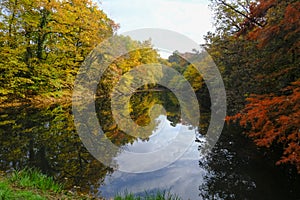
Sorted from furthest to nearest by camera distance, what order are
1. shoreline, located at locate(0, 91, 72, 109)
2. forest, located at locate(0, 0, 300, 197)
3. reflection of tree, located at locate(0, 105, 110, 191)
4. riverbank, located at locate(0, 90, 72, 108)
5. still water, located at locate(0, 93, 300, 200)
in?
riverbank, located at locate(0, 90, 72, 108), shoreline, located at locate(0, 91, 72, 109), forest, located at locate(0, 0, 300, 197), reflection of tree, located at locate(0, 105, 110, 191), still water, located at locate(0, 93, 300, 200)

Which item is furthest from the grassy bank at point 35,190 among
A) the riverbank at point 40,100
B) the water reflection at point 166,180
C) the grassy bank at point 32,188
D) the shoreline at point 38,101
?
the riverbank at point 40,100

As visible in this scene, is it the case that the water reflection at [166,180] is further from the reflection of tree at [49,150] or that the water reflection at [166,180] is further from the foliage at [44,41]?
the foliage at [44,41]

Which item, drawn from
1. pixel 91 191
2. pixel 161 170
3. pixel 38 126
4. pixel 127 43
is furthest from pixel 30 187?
pixel 127 43

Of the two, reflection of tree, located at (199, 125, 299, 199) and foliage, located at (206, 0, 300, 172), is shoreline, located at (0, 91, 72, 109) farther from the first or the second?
reflection of tree, located at (199, 125, 299, 199)

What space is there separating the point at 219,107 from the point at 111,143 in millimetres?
9772

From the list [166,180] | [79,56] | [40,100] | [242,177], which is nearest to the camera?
[242,177]

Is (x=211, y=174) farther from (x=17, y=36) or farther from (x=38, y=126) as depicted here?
(x=17, y=36)

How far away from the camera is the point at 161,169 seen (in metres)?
7.99

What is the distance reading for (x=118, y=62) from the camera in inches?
1134

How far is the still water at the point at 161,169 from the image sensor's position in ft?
20.3

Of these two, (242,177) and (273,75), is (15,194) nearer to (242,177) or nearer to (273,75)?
(242,177)

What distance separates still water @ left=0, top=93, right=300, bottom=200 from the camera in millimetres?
6191

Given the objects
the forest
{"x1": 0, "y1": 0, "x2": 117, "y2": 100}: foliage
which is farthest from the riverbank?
{"x1": 0, "y1": 0, "x2": 117, "y2": 100}: foliage

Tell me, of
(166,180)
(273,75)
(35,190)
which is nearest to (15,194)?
(35,190)
